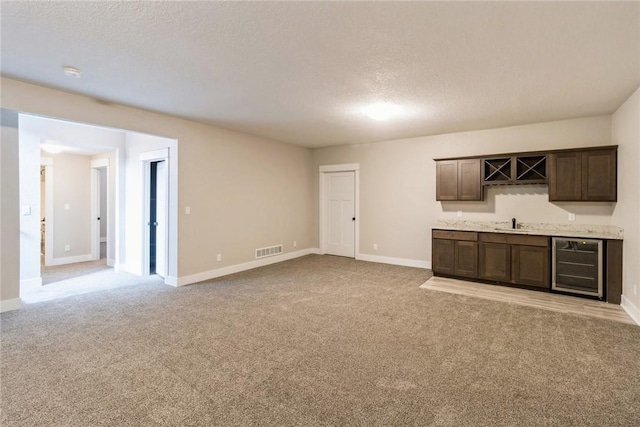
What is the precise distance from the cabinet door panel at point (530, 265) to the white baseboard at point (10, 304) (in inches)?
275

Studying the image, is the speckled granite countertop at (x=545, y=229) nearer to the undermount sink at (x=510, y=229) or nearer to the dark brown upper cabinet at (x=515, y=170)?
the undermount sink at (x=510, y=229)

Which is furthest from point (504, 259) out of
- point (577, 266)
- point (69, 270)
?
point (69, 270)

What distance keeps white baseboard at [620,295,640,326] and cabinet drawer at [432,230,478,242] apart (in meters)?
1.91

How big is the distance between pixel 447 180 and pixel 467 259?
1469 mm

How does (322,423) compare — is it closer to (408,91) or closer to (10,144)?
(408,91)

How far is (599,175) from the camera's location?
4430 mm

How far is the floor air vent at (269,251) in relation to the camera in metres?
6.50

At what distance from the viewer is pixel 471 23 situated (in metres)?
2.30

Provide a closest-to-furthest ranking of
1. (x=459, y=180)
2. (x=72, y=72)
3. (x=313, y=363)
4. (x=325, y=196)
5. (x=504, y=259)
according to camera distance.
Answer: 1. (x=313, y=363)
2. (x=72, y=72)
3. (x=504, y=259)
4. (x=459, y=180)
5. (x=325, y=196)

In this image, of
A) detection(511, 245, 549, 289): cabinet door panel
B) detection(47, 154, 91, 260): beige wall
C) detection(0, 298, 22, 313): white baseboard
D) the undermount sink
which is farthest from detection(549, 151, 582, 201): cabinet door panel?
detection(47, 154, 91, 260): beige wall

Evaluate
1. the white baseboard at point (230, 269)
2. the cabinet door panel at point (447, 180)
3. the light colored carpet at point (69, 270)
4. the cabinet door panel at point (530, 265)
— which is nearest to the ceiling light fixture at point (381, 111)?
the cabinet door panel at point (447, 180)

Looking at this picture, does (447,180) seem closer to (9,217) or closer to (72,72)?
(72,72)

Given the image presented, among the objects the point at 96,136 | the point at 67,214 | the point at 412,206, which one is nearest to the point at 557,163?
the point at 412,206

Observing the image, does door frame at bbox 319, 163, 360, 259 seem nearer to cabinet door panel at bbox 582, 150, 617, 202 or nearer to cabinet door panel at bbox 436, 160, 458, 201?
cabinet door panel at bbox 436, 160, 458, 201
